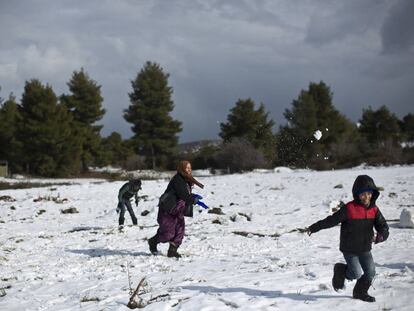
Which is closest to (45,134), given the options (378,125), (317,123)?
(317,123)

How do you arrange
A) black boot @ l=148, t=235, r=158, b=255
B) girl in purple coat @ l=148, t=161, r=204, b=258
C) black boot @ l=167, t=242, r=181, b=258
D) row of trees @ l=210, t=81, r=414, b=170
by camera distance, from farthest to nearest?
1. row of trees @ l=210, t=81, r=414, b=170
2. black boot @ l=148, t=235, r=158, b=255
3. black boot @ l=167, t=242, r=181, b=258
4. girl in purple coat @ l=148, t=161, r=204, b=258

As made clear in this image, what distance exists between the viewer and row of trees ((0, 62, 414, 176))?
133 ft

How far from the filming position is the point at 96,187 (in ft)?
85.5

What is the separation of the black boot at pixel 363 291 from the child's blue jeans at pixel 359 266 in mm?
55

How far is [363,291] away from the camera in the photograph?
18.0ft

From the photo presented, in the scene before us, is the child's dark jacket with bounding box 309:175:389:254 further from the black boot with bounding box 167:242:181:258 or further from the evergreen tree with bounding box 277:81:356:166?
the evergreen tree with bounding box 277:81:356:166

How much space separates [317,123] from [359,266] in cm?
4931

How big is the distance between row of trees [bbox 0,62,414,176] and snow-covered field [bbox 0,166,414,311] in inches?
748

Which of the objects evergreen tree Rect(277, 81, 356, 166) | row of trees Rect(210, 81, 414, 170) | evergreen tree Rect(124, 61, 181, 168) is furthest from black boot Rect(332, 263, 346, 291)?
evergreen tree Rect(124, 61, 181, 168)

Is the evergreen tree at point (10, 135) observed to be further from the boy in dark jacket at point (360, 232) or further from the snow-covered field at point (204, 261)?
the boy in dark jacket at point (360, 232)

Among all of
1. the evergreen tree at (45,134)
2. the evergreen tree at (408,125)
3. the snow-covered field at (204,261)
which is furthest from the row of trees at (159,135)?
the snow-covered field at (204,261)

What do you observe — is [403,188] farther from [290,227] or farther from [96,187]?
[96,187]

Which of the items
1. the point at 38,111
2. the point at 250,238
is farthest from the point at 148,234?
the point at 38,111

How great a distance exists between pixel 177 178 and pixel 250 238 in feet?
11.3
